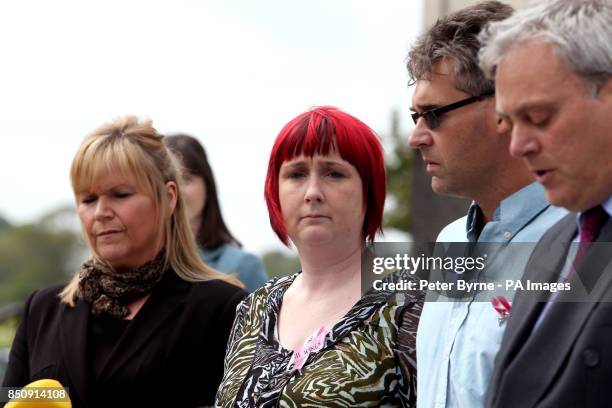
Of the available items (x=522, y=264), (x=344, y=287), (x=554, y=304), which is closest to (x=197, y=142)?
(x=344, y=287)

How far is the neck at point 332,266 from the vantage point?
3508mm

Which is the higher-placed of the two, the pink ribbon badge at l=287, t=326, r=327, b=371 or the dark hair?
the dark hair

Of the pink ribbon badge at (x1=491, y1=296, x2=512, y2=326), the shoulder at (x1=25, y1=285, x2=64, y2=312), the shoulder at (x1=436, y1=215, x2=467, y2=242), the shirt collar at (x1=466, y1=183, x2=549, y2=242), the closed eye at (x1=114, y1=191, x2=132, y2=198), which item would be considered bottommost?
the shoulder at (x1=25, y1=285, x2=64, y2=312)

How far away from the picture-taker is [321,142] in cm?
350

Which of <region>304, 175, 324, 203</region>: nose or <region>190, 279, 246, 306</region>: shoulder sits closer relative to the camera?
<region>304, 175, 324, 203</region>: nose

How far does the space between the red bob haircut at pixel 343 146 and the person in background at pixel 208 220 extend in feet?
5.77

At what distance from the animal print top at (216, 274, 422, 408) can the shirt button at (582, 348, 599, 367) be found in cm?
99

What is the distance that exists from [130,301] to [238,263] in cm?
116

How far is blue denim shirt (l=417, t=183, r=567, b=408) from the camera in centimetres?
274

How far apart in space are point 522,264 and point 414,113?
615 mm

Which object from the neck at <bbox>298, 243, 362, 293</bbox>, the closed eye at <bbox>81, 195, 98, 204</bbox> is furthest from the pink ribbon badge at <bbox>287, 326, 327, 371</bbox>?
the closed eye at <bbox>81, 195, 98, 204</bbox>

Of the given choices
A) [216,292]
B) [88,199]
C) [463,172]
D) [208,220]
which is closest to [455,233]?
[463,172]

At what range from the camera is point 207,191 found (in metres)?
5.48

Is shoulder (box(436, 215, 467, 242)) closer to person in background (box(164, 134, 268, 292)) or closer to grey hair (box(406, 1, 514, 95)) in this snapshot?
grey hair (box(406, 1, 514, 95))
